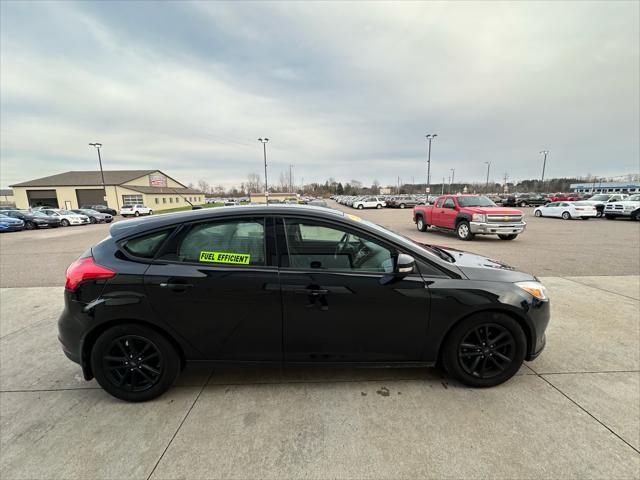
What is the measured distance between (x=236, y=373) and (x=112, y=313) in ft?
4.13

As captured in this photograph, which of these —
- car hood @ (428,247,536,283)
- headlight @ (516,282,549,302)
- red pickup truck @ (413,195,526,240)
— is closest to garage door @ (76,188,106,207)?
red pickup truck @ (413,195,526,240)

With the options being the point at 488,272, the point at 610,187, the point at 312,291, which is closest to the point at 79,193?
the point at 312,291

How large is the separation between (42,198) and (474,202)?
2656 inches

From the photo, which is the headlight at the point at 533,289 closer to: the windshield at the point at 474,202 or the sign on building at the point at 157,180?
the windshield at the point at 474,202

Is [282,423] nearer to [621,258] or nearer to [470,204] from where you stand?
[621,258]

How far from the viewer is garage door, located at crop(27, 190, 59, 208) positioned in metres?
49.7

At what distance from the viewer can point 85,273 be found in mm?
2389

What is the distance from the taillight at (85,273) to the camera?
2.37 m

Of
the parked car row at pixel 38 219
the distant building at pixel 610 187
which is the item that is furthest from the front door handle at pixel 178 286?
the distant building at pixel 610 187

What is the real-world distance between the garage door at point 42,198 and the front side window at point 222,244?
215 ft

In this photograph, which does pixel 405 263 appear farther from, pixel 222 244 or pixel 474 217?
pixel 474 217

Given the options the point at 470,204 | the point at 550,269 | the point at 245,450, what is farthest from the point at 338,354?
the point at 470,204

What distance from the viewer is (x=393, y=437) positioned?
2.07m

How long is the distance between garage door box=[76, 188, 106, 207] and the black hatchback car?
2344 inches
